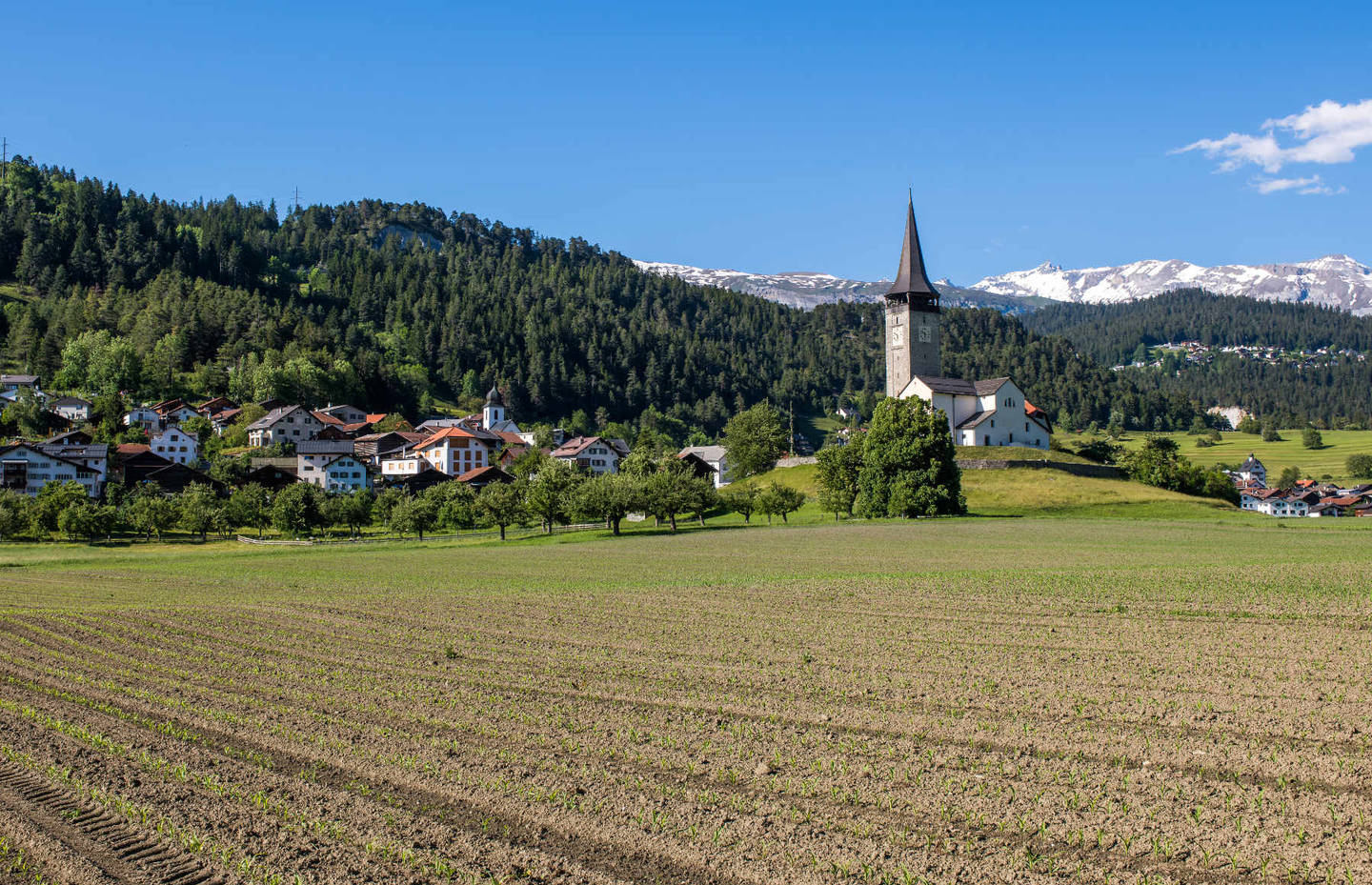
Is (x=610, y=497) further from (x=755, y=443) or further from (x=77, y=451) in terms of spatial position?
(x=77, y=451)

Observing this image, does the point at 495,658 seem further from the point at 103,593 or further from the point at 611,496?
the point at 611,496

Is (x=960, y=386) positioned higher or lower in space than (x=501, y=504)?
higher

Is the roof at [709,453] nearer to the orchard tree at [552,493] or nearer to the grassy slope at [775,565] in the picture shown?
the orchard tree at [552,493]

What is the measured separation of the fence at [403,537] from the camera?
67500 mm

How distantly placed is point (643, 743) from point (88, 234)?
8658 inches

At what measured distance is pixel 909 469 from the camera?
73.2m

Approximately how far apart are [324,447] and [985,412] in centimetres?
7402

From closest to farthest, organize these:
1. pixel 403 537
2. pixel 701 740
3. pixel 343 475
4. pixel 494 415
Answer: pixel 701 740
pixel 403 537
pixel 343 475
pixel 494 415

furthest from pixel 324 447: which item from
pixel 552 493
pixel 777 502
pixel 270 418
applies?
pixel 777 502

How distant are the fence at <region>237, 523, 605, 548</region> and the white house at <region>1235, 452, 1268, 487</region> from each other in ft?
396

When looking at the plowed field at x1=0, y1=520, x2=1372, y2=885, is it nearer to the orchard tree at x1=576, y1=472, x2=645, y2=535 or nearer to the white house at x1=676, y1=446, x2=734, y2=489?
the orchard tree at x1=576, y1=472, x2=645, y2=535

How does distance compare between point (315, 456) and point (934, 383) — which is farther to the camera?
point (315, 456)

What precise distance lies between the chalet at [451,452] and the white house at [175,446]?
83.3ft

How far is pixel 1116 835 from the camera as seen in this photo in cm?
986
